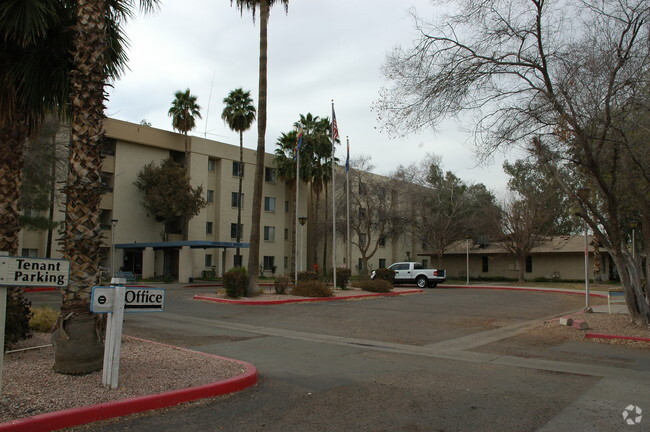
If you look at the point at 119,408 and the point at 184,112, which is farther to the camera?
the point at 184,112

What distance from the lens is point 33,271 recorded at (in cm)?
568

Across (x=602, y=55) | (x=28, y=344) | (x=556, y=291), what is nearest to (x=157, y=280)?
(x=556, y=291)

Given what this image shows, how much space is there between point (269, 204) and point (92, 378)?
42147 mm

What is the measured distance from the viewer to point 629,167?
1338 cm

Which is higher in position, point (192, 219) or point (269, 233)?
point (192, 219)

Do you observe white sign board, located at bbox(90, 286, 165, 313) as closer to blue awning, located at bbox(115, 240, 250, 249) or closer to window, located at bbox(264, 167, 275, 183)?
blue awning, located at bbox(115, 240, 250, 249)

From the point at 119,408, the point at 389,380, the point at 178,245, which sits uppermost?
the point at 178,245

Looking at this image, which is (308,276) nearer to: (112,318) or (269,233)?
(112,318)

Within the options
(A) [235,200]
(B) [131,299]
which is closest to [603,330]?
(B) [131,299]

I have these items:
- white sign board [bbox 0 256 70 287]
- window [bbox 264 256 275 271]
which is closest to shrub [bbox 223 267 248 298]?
white sign board [bbox 0 256 70 287]

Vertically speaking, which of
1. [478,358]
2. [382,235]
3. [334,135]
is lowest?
[478,358]

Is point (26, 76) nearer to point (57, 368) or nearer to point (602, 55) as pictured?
point (57, 368)

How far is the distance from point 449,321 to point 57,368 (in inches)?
469

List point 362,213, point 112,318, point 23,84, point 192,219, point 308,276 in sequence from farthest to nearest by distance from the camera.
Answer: point 362,213 < point 192,219 < point 308,276 < point 23,84 < point 112,318
